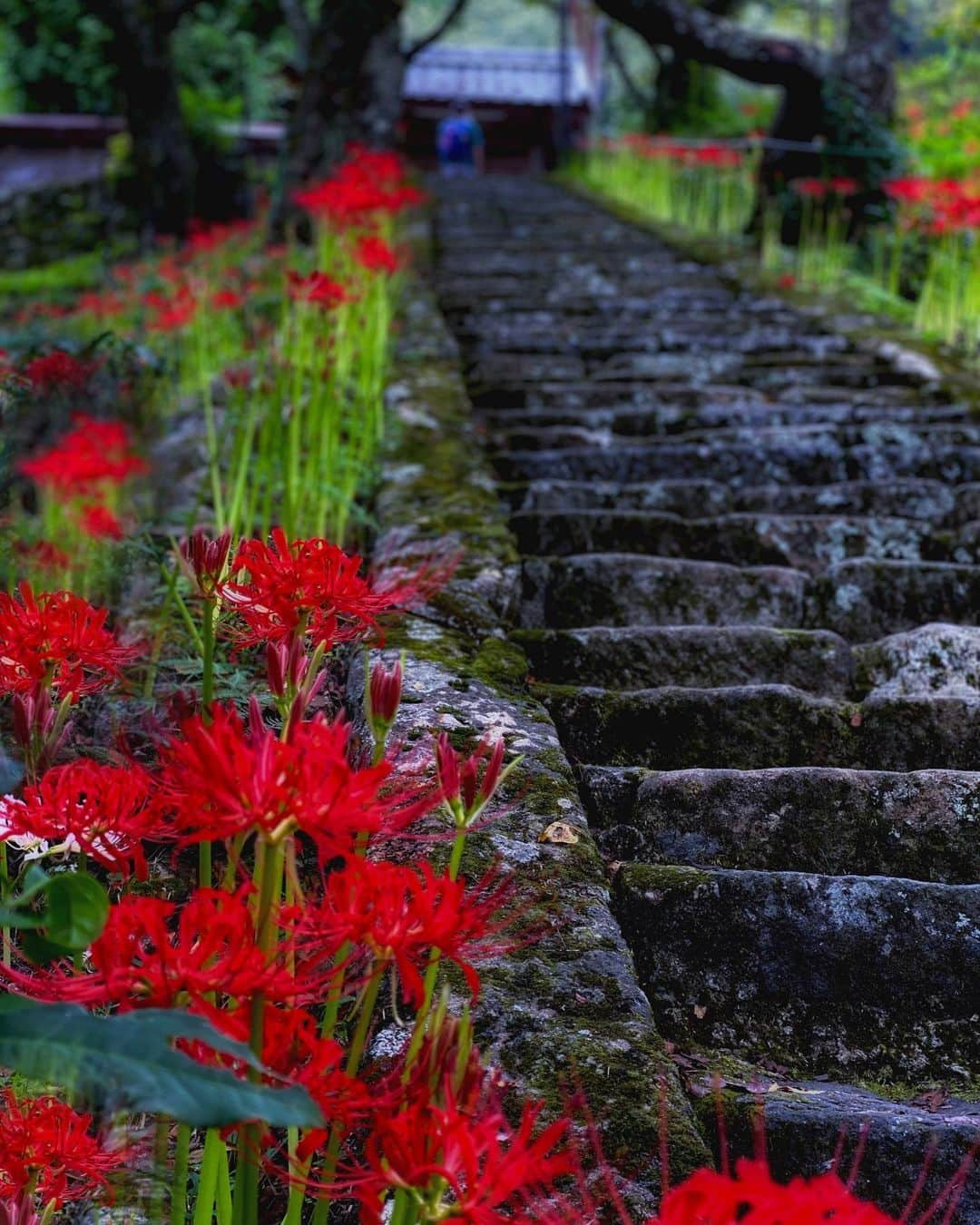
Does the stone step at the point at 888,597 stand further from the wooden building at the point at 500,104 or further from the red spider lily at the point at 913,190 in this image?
the wooden building at the point at 500,104

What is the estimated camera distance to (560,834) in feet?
5.27

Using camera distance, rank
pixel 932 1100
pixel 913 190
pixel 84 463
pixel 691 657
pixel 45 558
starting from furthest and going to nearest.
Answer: pixel 913 190 < pixel 84 463 < pixel 691 657 < pixel 45 558 < pixel 932 1100

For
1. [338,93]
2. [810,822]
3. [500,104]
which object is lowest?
[810,822]

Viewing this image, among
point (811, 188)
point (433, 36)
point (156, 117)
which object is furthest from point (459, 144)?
point (811, 188)

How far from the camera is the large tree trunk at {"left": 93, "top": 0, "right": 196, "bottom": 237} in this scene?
10.3m

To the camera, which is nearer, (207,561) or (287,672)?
(287,672)

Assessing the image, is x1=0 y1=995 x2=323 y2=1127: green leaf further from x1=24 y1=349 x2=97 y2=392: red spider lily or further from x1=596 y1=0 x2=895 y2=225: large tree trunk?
x1=596 y1=0 x2=895 y2=225: large tree trunk

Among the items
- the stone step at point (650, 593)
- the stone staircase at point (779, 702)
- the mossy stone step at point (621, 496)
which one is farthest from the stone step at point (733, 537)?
the stone step at point (650, 593)

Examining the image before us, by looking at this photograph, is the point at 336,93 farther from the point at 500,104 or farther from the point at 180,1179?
the point at 500,104

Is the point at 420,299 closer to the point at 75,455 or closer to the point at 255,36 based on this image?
the point at 75,455

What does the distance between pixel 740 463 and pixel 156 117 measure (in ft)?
28.8

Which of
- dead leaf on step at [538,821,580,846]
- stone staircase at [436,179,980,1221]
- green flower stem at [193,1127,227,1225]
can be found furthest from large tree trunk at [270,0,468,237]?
green flower stem at [193,1127,227,1225]

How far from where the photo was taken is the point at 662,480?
3.45 metres

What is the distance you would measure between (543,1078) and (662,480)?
2.43 metres
